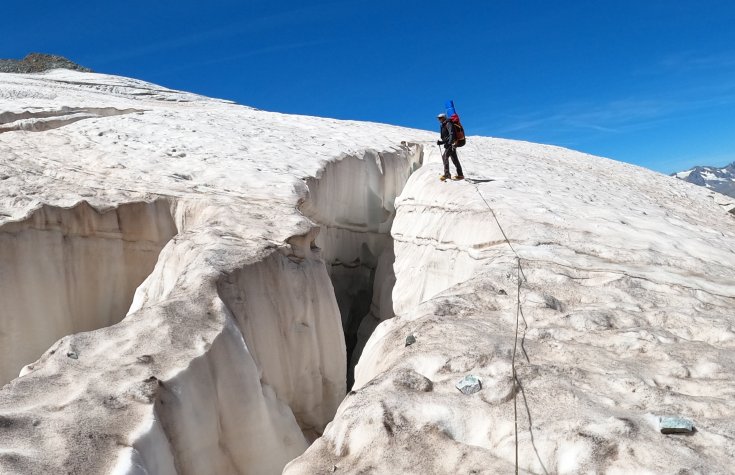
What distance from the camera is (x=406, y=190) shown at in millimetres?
13047

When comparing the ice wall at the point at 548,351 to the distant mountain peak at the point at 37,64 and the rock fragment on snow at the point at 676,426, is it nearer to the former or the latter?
the rock fragment on snow at the point at 676,426

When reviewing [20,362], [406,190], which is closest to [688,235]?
[406,190]

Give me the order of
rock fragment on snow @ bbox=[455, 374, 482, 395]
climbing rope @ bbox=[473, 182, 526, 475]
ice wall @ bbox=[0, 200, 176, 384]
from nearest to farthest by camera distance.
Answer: climbing rope @ bbox=[473, 182, 526, 475] < rock fragment on snow @ bbox=[455, 374, 482, 395] < ice wall @ bbox=[0, 200, 176, 384]

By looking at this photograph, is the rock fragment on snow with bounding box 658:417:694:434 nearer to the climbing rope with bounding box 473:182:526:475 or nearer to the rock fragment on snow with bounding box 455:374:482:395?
the climbing rope with bounding box 473:182:526:475

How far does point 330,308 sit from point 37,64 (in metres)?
23.2

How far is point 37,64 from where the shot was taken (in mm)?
25891

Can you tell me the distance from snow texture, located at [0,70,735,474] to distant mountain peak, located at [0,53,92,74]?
12338 mm

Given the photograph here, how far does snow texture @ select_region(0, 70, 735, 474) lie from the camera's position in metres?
4.15

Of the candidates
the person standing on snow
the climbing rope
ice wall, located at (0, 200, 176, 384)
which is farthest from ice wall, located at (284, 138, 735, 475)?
ice wall, located at (0, 200, 176, 384)

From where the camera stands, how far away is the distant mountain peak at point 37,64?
25125 millimetres

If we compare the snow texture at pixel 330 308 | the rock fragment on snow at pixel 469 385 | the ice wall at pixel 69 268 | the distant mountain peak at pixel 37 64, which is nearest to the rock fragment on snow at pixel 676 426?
the snow texture at pixel 330 308

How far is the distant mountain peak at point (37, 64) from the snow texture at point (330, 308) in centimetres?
1234

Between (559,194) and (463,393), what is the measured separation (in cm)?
735

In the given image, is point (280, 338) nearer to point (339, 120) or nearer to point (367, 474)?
point (367, 474)
